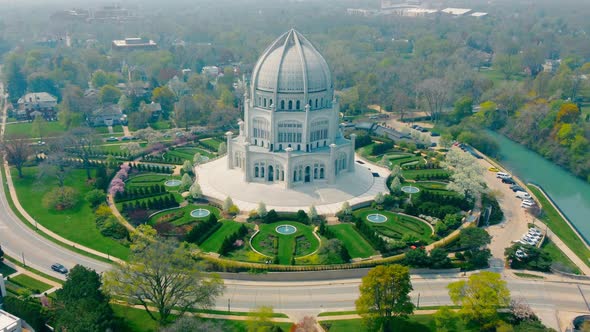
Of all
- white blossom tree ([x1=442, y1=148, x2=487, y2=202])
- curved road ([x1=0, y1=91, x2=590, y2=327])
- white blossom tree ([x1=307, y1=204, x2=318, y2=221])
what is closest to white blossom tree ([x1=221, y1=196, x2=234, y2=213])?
white blossom tree ([x1=307, y1=204, x2=318, y2=221])

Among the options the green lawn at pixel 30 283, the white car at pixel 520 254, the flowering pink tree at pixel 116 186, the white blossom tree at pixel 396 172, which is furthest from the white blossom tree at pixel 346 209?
the green lawn at pixel 30 283

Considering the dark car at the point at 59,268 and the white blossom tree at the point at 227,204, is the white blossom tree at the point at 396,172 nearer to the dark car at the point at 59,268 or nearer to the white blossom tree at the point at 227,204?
the white blossom tree at the point at 227,204

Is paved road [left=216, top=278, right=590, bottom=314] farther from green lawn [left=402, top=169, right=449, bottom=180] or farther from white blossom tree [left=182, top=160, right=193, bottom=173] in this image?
white blossom tree [left=182, top=160, right=193, bottom=173]

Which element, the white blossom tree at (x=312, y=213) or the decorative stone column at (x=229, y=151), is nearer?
the white blossom tree at (x=312, y=213)

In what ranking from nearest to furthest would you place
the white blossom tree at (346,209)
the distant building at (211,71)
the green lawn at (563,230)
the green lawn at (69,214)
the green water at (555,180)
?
the green lawn at (69,214), the green lawn at (563,230), the white blossom tree at (346,209), the green water at (555,180), the distant building at (211,71)

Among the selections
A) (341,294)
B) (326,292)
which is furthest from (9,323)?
(341,294)

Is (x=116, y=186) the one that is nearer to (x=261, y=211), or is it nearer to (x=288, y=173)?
(x=261, y=211)
